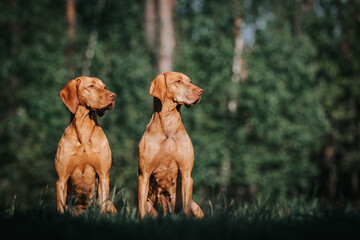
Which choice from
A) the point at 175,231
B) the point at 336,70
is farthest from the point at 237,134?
the point at 175,231

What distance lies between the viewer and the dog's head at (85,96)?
413 cm

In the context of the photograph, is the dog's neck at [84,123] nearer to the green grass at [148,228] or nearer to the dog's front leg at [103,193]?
the dog's front leg at [103,193]

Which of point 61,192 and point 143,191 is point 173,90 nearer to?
point 143,191

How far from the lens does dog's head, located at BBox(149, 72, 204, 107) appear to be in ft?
13.5

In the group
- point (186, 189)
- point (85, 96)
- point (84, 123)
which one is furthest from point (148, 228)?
point (85, 96)

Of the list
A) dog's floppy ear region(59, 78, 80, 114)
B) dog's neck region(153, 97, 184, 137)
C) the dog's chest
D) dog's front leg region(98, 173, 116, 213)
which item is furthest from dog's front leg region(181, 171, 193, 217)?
dog's floppy ear region(59, 78, 80, 114)

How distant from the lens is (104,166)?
403 cm

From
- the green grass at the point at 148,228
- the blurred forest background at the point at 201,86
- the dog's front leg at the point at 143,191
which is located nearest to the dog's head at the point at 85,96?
the dog's front leg at the point at 143,191

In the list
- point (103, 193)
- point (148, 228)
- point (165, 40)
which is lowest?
point (148, 228)

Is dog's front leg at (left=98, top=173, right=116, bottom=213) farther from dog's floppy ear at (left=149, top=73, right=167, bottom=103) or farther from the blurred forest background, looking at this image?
the blurred forest background

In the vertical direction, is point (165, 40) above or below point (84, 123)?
above

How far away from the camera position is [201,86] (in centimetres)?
1264

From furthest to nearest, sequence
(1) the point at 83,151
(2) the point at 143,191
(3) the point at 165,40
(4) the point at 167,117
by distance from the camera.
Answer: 1. (3) the point at 165,40
2. (4) the point at 167,117
3. (1) the point at 83,151
4. (2) the point at 143,191

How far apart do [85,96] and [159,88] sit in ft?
2.96
